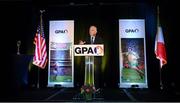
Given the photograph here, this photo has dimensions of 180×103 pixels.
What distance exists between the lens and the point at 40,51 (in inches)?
240

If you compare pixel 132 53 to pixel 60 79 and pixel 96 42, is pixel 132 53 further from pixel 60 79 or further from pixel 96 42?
pixel 60 79

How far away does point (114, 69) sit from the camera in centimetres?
647

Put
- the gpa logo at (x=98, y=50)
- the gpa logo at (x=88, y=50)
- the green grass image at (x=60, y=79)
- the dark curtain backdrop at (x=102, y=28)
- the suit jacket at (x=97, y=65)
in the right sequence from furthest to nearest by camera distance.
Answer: the suit jacket at (x=97, y=65) → the green grass image at (x=60, y=79) → the dark curtain backdrop at (x=102, y=28) → the gpa logo at (x=98, y=50) → the gpa logo at (x=88, y=50)

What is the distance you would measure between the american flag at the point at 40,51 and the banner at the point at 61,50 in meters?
0.31

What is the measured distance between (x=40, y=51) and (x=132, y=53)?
2.09m

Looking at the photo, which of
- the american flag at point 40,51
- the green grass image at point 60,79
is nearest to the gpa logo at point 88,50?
the american flag at point 40,51

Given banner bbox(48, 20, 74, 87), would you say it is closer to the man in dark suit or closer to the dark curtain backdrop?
the dark curtain backdrop

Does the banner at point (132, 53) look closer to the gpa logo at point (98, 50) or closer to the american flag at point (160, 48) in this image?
the american flag at point (160, 48)

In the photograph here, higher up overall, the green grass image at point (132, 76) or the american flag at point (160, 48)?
the american flag at point (160, 48)

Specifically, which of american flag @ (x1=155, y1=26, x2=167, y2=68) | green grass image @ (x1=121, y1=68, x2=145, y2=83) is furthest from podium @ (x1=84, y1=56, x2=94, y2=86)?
american flag @ (x1=155, y1=26, x2=167, y2=68)

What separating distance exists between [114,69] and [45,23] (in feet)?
6.61

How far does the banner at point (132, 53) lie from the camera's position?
613 cm
